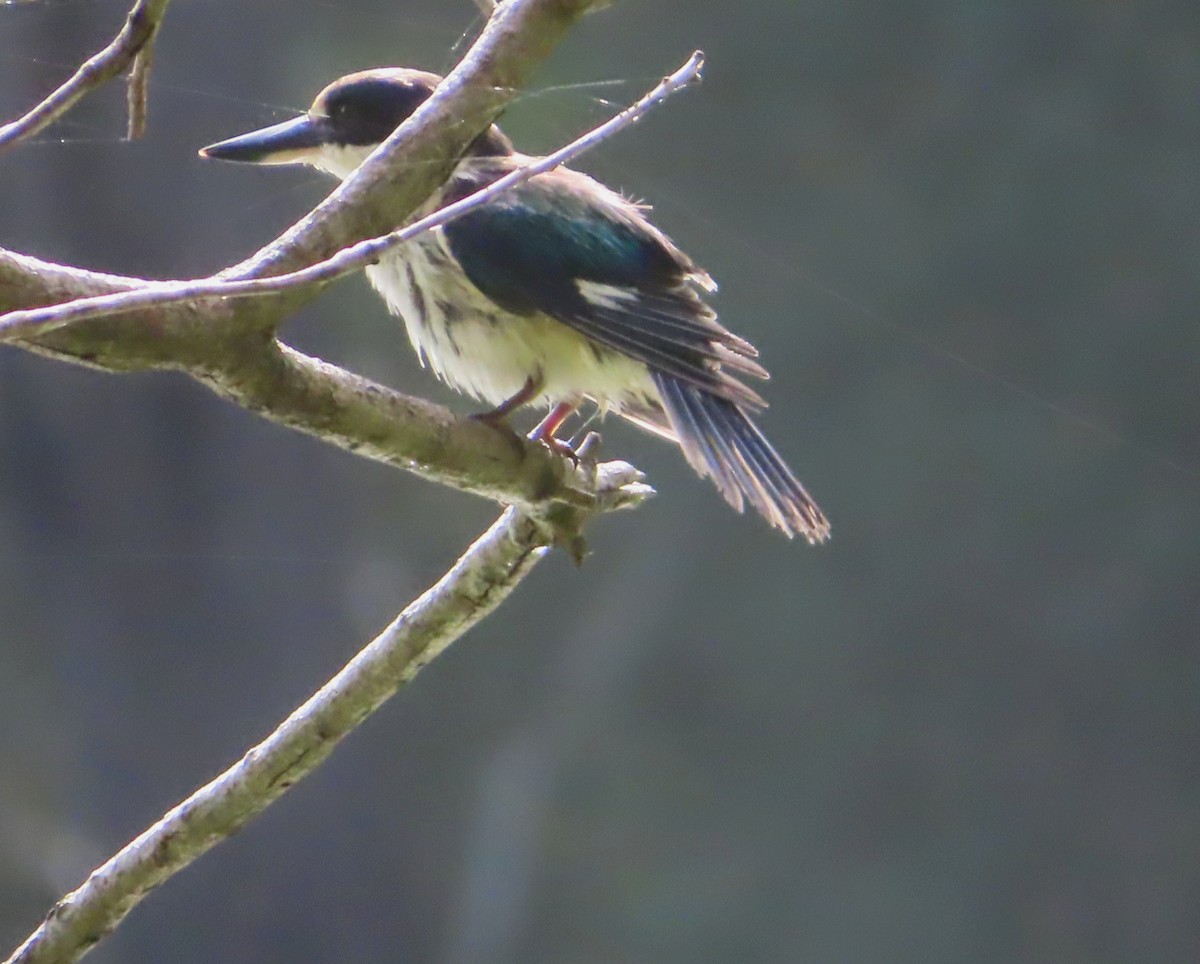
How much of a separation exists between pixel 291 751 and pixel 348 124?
2.90 ft

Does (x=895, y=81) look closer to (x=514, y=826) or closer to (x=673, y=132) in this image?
(x=673, y=132)

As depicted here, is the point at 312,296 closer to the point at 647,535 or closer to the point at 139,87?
the point at 139,87

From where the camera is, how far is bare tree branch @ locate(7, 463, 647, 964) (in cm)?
150

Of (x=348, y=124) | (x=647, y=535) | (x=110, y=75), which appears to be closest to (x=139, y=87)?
(x=110, y=75)

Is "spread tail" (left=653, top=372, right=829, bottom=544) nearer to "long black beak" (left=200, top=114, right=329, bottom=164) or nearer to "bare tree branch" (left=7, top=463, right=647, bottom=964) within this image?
"bare tree branch" (left=7, top=463, right=647, bottom=964)

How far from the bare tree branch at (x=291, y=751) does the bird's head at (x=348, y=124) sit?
0.62 m

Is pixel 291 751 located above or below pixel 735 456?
below

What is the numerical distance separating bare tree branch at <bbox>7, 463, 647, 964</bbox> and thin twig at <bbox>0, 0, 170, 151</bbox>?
1.99ft

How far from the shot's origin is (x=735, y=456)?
184 centimetres

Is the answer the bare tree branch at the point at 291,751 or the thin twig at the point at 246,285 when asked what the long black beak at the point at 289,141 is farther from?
the thin twig at the point at 246,285

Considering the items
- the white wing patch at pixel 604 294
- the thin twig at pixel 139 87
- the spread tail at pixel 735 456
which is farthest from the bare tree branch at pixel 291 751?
the thin twig at pixel 139 87

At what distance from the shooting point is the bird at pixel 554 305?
1.86m

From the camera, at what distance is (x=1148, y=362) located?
4516 millimetres

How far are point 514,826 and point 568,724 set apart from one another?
0.98 ft
